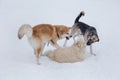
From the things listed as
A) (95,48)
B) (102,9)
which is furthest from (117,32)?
(102,9)

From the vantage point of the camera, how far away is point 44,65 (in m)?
4.06

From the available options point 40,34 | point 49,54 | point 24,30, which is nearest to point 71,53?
point 49,54

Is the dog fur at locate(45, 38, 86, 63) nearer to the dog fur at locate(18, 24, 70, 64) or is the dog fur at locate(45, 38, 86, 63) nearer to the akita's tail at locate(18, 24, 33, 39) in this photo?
the dog fur at locate(18, 24, 70, 64)

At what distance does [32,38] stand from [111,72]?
30.6 inches

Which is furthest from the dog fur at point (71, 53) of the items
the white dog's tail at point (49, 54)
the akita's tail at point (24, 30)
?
the akita's tail at point (24, 30)

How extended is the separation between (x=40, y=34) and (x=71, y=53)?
36 cm

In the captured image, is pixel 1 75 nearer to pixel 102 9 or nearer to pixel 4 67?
pixel 4 67

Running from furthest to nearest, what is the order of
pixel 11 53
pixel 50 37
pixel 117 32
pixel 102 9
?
pixel 102 9, pixel 117 32, pixel 11 53, pixel 50 37

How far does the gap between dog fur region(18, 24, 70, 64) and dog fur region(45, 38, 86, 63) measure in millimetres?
83

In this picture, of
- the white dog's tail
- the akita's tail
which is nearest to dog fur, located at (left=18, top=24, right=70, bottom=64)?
the akita's tail

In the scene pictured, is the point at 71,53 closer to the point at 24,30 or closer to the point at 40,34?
the point at 40,34

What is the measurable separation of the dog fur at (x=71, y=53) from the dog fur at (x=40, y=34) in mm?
83

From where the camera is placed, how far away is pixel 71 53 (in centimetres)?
414

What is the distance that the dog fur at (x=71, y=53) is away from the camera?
413cm
